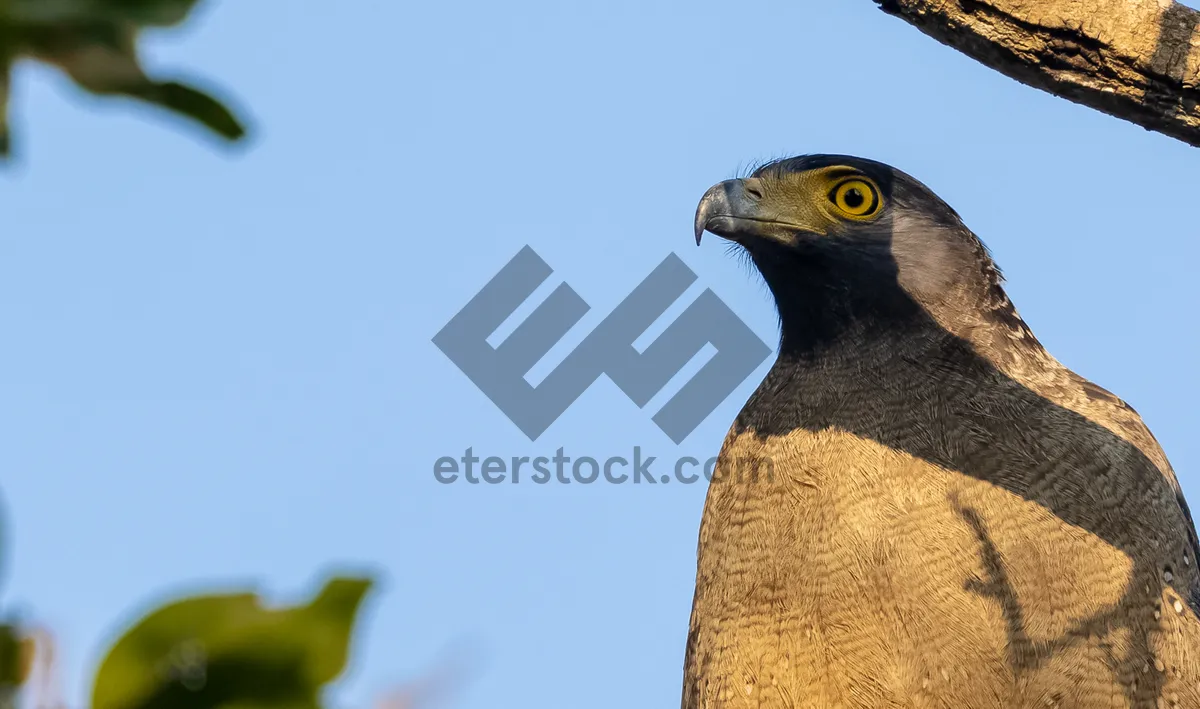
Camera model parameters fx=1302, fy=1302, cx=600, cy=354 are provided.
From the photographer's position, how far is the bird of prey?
4.49m

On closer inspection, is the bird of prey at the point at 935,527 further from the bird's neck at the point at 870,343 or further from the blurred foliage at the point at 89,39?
the blurred foliage at the point at 89,39

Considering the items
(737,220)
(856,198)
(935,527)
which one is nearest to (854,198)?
(856,198)

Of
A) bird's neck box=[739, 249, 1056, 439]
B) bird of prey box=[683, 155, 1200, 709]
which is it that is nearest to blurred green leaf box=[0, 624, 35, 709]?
bird of prey box=[683, 155, 1200, 709]

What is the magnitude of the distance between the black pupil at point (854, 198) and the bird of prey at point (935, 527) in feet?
0.94

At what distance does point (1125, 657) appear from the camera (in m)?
4.45

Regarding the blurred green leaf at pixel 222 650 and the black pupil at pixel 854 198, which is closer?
the blurred green leaf at pixel 222 650

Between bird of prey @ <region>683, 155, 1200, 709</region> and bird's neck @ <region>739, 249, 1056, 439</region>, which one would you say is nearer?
bird of prey @ <region>683, 155, 1200, 709</region>

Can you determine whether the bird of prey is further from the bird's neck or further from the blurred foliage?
the blurred foliage

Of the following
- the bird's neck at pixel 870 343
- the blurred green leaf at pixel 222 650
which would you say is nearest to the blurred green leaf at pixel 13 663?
the blurred green leaf at pixel 222 650

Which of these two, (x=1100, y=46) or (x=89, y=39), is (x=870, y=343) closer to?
(x=1100, y=46)

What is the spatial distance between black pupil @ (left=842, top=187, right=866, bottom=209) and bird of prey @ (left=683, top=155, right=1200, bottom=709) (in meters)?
0.29

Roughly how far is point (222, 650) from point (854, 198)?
5.26m

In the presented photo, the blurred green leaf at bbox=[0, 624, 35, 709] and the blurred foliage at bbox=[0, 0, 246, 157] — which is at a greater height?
the blurred foliage at bbox=[0, 0, 246, 157]

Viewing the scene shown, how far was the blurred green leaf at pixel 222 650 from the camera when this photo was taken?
81cm
